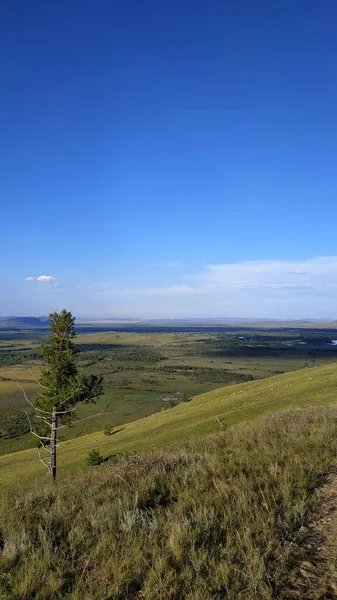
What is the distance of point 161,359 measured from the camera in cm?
19825

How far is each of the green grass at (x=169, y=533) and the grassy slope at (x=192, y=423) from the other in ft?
67.9

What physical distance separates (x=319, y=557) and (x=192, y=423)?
32.9 metres

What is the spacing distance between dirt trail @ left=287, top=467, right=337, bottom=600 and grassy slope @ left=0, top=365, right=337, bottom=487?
22542 mm

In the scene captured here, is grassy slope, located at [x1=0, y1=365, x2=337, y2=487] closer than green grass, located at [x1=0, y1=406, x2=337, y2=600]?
No

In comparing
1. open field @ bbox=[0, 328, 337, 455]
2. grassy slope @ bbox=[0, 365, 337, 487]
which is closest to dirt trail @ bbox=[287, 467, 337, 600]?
grassy slope @ bbox=[0, 365, 337, 487]

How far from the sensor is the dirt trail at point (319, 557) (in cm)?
429

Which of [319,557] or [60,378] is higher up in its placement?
[319,557]

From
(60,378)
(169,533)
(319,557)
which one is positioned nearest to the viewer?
(319,557)

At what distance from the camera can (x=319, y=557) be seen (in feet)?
16.2

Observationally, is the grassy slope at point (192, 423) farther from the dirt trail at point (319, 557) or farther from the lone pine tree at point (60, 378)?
the dirt trail at point (319, 557)

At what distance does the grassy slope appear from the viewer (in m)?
31.2

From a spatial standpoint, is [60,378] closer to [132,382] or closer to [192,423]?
[192,423]

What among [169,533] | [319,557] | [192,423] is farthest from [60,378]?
[319,557]

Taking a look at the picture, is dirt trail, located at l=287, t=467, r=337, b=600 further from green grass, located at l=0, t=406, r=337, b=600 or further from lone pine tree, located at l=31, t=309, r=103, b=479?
lone pine tree, located at l=31, t=309, r=103, b=479
